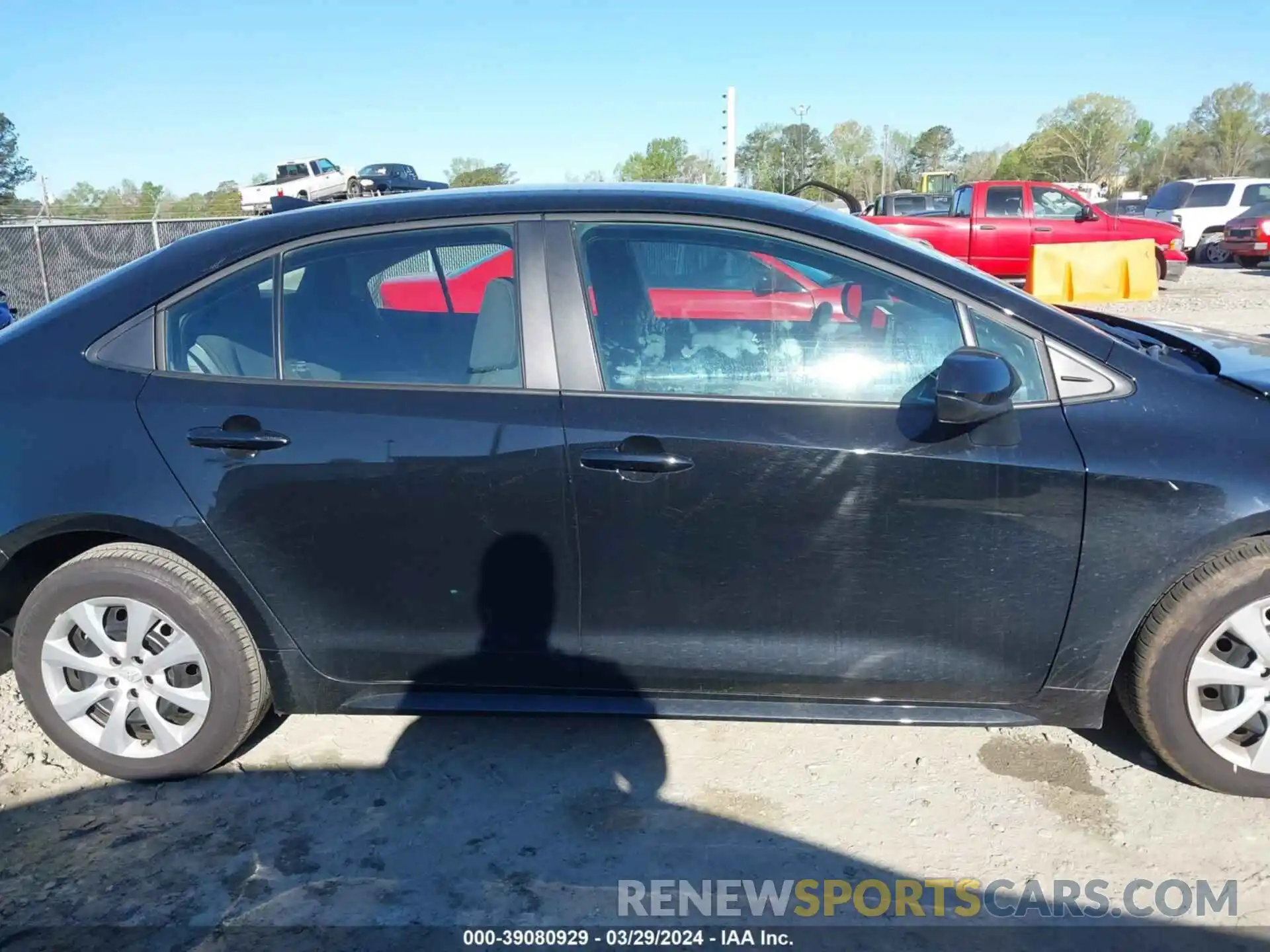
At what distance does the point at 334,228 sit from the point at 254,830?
5.87 feet

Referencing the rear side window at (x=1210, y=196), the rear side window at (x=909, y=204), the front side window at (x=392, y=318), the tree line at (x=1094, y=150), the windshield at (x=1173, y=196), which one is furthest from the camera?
the tree line at (x=1094, y=150)

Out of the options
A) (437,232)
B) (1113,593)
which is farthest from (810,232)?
(1113,593)

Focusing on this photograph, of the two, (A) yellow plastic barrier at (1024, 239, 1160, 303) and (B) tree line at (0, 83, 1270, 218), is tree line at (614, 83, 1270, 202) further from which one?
(A) yellow plastic barrier at (1024, 239, 1160, 303)

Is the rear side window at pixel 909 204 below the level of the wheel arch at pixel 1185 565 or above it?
above

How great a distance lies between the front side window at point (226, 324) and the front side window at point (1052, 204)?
620 inches

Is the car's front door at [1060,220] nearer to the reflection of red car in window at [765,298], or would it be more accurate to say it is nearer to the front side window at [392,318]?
the reflection of red car in window at [765,298]

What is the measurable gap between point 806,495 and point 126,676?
2.12 metres

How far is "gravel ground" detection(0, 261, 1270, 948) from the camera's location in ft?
8.21

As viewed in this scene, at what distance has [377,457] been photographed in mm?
2730

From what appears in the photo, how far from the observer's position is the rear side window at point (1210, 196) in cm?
2108

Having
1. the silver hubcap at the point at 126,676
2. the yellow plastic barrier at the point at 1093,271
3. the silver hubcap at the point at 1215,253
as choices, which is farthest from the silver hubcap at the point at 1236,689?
the silver hubcap at the point at 1215,253

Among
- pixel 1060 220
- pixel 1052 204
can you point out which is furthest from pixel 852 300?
Result: pixel 1052 204

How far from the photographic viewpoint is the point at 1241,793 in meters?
2.77

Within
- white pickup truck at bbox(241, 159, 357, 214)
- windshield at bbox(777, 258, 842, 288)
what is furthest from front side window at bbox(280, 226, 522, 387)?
white pickup truck at bbox(241, 159, 357, 214)
